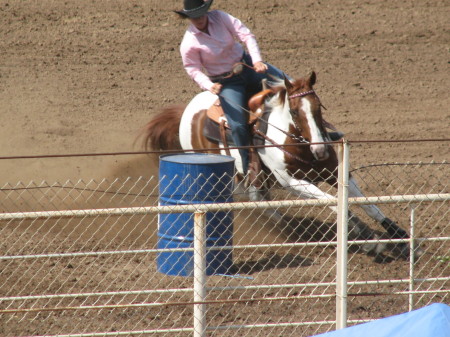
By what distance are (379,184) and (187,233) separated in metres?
2.83

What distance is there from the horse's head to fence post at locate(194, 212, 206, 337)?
2440 mm

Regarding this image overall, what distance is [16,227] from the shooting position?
8.05 meters

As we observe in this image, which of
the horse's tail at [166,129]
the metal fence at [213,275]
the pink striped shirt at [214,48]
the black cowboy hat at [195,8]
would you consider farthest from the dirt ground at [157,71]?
the black cowboy hat at [195,8]

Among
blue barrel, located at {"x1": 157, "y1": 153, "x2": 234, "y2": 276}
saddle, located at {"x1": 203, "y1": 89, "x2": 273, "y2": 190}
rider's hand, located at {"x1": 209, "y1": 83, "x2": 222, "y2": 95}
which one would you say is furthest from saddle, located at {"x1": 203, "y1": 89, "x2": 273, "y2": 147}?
blue barrel, located at {"x1": 157, "y1": 153, "x2": 234, "y2": 276}

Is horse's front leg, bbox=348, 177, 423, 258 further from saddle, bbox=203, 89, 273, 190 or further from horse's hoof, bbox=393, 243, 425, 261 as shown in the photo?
saddle, bbox=203, 89, 273, 190

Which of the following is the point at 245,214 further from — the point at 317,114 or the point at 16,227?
the point at 16,227

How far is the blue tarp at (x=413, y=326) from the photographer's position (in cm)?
450

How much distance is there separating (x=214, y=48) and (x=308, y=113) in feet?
4.24

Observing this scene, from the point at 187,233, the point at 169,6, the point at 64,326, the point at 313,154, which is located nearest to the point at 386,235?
the point at 313,154

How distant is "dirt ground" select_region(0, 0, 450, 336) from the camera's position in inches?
423

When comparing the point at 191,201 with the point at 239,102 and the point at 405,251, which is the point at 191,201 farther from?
the point at 405,251

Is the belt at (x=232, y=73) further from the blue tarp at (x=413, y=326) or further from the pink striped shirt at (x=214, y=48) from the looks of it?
the blue tarp at (x=413, y=326)

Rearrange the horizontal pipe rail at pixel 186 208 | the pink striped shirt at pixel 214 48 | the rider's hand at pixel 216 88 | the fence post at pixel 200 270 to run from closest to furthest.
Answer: the horizontal pipe rail at pixel 186 208
the fence post at pixel 200 270
the rider's hand at pixel 216 88
the pink striped shirt at pixel 214 48

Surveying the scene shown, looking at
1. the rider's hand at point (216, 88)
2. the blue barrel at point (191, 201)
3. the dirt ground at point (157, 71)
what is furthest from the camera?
the dirt ground at point (157, 71)
